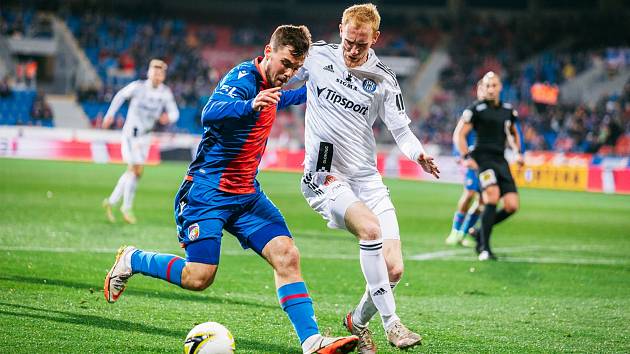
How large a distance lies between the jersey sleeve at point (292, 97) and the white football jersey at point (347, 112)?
9 cm

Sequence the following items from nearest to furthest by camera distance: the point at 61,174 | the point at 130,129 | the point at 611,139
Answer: the point at 130,129, the point at 61,174, the point at 611,139

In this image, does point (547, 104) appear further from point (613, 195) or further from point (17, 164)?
point (17, 164)

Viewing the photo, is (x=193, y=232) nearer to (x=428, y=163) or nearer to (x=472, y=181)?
(x=428, y=163)

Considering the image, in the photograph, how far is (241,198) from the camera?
5.86 meters

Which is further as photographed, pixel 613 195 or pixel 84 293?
pixel 613 195

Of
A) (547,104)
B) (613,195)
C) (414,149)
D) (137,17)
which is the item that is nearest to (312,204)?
(414,149)

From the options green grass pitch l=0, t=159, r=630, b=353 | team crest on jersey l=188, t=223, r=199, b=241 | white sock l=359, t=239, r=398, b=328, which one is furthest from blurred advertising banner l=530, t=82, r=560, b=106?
team crest on jersey l=188, t=223, r=199, b=241

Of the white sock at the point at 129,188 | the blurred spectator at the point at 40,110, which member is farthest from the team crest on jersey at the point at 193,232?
the blurred spectator at the point at 40,110

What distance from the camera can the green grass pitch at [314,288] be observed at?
6.39 metres

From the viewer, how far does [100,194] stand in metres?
18.9

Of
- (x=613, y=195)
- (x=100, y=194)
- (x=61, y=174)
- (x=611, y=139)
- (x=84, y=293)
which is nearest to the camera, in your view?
(x=84, y=293)

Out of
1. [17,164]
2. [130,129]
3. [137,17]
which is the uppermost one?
[137,17]

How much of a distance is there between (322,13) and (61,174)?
28.7 metres

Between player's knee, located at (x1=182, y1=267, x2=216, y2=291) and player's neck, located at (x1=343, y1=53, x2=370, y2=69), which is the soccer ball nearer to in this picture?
player's knee, located at (x1=182, y1=267, x2=216, y2=291)
